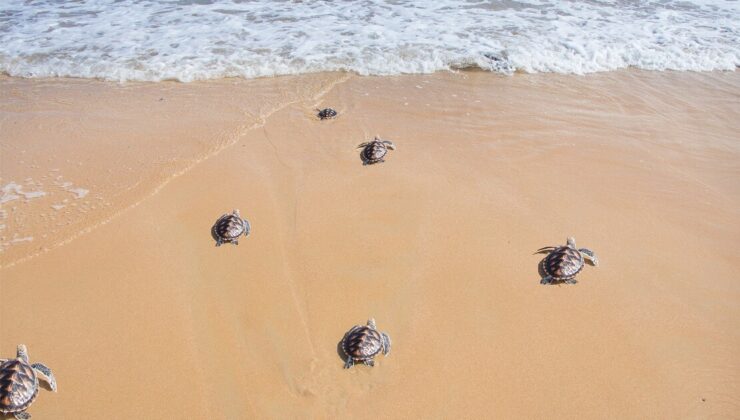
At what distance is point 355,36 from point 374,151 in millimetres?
5634

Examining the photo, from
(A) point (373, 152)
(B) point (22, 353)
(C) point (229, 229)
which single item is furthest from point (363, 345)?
(A) point (373, 152)

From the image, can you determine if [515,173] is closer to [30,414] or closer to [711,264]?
[711,264]

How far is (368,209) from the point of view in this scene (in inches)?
231

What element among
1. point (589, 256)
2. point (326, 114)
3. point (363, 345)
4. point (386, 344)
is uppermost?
point (326, 114)

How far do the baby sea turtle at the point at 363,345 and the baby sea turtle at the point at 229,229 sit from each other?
73.7 inches

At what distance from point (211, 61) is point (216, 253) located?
20.7ft

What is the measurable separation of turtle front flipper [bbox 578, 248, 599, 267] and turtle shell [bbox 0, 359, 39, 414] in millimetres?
5471

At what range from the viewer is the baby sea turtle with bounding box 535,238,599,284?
15.8 ft

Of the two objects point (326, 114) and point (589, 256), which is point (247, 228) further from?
point (589, 256)

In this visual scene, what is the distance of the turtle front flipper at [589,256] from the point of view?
17.0 feet

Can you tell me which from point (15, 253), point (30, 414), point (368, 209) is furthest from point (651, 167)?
point (15, 253)

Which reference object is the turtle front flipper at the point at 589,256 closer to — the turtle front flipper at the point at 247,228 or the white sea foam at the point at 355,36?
the turtle front flipper at the point at 247,228

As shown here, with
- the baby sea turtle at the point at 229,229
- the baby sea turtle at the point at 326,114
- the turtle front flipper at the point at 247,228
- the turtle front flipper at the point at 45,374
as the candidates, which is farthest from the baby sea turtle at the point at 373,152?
the turtle front flipper at the point at 45,374

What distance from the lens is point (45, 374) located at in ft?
12.5
